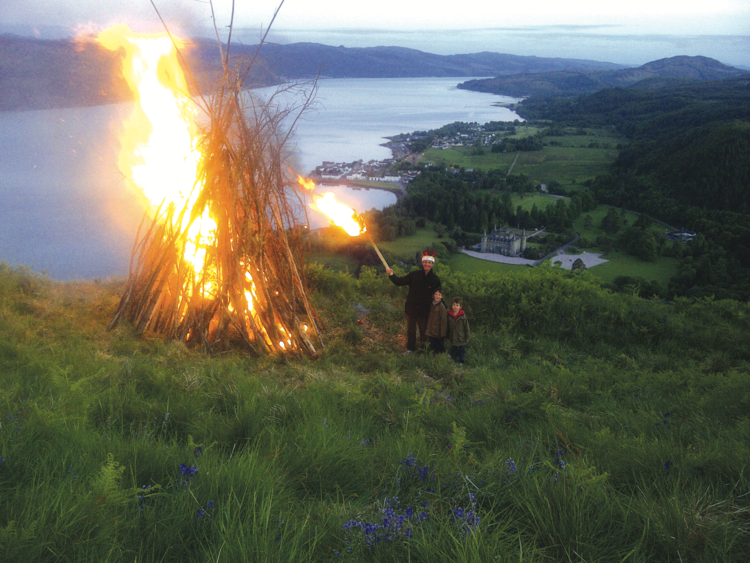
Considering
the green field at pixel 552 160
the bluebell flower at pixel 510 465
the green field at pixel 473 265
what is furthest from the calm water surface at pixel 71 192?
the green field at pixel 552 160

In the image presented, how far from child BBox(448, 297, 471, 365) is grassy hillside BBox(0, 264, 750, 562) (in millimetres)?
229

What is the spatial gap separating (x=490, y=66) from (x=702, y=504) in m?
195

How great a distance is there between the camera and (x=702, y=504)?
6.52ft

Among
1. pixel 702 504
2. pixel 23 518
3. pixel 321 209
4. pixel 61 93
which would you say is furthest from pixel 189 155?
pixel 61 93

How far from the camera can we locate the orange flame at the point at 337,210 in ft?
19.8

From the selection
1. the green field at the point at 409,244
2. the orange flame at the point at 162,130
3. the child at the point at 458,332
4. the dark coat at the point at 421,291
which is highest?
the orange flame at the point at 162,130

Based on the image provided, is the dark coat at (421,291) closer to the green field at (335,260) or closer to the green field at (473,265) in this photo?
the green field at (335,260)

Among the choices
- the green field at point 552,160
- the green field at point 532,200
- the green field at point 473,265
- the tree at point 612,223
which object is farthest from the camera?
the green field at point 552,160

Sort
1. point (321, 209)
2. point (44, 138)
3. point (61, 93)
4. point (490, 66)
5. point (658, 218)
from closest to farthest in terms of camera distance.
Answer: point (321, 209)
point (61, 93)
point (44, 138)
point (658, 218)
point (490, 66)

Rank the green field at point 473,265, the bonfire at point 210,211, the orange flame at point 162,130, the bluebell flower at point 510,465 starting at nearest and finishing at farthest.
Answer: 1. the bluebell flower at point 510,465
2. the bonfire at point 210,211
3. the orange flame at point 162,130
4. the green field at point 473,265

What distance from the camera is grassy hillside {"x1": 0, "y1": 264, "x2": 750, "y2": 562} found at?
172cm

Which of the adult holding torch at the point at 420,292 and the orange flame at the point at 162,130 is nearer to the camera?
the orange flame at the point at 162,130

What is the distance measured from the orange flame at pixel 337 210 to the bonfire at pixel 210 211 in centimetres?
36

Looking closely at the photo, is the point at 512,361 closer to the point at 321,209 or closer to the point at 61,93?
the point at 321,209
